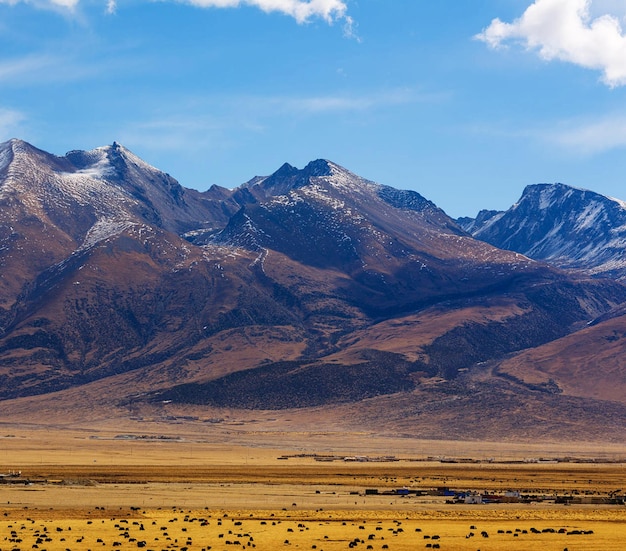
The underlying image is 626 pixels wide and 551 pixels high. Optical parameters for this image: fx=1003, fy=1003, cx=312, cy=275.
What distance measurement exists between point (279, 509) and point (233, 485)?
30201 millimetres

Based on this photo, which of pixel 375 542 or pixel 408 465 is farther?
pixel 408 465

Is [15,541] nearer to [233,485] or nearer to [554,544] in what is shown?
[554,544]

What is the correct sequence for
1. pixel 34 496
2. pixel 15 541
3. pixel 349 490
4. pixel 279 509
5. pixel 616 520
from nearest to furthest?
pixel 15 541 < pixel 616 520 < pixel 279 509 < pixel 34 496 < pixel 349 490

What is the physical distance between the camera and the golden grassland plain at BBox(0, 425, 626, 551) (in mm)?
78625

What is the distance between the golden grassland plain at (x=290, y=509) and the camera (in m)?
78.6

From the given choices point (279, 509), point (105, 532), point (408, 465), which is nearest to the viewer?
point (105, 532)

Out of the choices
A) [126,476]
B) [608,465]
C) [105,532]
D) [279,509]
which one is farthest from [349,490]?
[608,465]

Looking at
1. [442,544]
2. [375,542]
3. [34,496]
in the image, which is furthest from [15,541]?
[34,496]

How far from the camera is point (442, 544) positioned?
77.3 m

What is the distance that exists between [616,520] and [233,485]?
56.1 m

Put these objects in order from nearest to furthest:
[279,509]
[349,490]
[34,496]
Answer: [279,509] → [34,496] → [349,490]

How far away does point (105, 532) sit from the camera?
83250 millimetres

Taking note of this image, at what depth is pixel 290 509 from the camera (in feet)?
346

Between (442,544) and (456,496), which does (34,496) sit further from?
(442,544)
